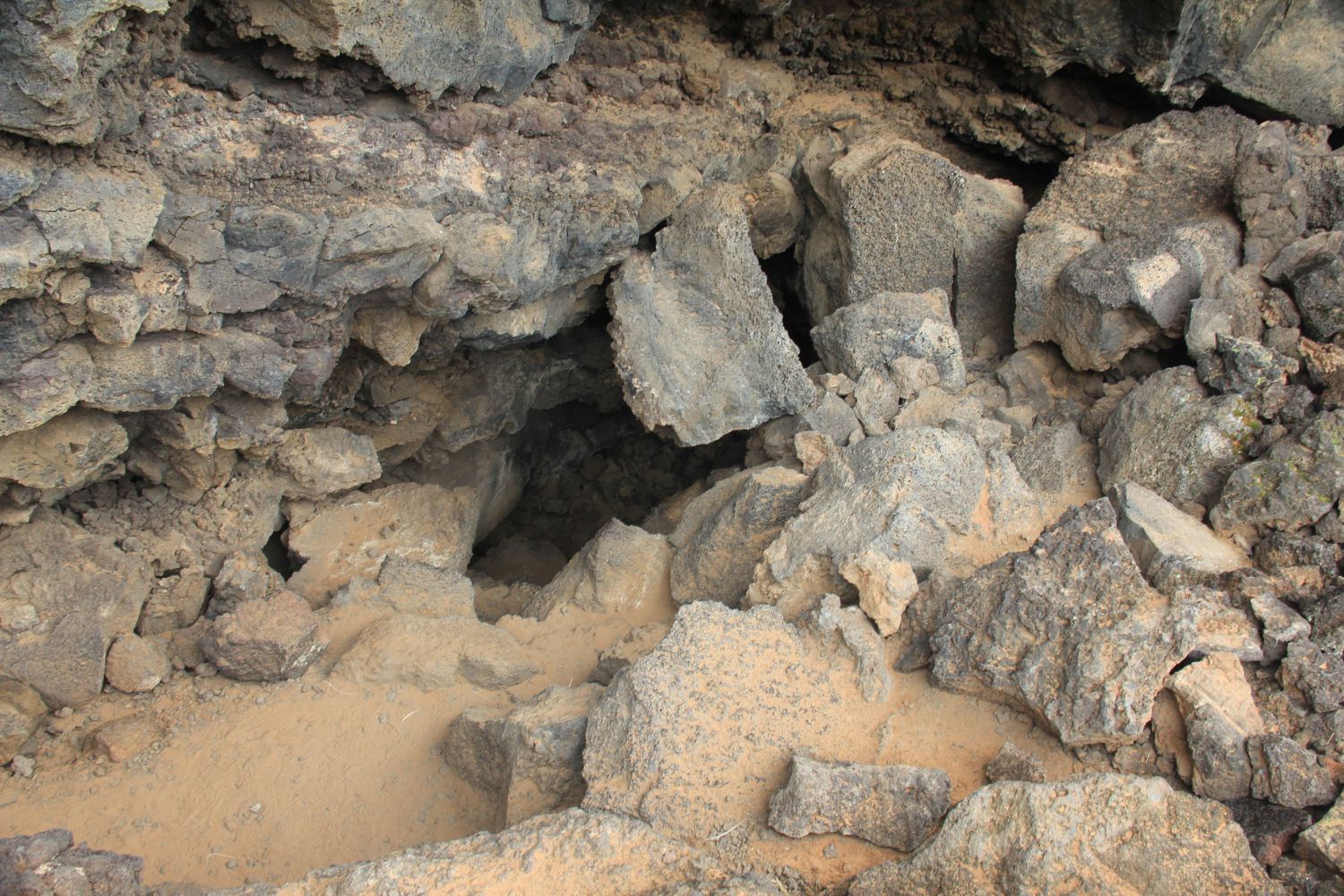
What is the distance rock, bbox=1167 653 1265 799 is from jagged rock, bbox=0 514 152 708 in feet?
12.9

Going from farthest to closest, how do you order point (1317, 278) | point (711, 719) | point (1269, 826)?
point (1317, 278)
point (711, 719)
point (1269, 826)

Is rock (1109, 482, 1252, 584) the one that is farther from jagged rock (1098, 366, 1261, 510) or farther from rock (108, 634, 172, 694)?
rock (108, 634, 172, 694)

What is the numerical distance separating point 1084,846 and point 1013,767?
17.5 inches

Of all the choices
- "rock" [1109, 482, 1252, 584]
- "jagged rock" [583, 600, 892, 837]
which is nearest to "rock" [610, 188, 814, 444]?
"jagged rock" [583, 600, 892, 837]

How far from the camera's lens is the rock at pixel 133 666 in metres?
3.82

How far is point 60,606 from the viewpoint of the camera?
370 centimetres

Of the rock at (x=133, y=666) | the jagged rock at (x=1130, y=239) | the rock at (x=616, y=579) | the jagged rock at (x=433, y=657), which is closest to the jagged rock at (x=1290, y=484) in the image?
the jagged rock at (x=1130, y=239)

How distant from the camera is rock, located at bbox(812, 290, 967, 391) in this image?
16.3 ft

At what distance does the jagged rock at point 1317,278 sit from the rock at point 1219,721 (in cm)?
179

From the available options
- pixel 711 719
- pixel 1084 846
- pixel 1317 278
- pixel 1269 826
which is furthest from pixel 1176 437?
pixel 711 719

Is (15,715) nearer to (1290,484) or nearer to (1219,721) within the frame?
(1219,721)

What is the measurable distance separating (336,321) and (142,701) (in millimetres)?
1714

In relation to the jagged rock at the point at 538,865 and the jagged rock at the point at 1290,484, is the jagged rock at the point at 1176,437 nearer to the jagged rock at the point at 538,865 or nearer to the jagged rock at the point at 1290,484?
the jagged rock at the point at 1290,484

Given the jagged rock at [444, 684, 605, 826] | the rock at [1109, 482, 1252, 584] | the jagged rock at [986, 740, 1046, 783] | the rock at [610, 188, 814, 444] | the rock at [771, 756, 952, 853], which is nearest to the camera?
the rock at [771, 756, 952, 853]
